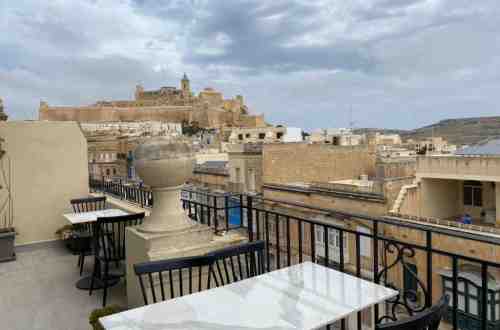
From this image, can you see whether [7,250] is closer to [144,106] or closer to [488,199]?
[488,199]

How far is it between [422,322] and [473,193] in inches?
830

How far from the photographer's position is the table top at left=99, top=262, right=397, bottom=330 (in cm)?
178

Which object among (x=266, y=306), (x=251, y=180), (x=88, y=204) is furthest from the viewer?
(x=251, y=180)

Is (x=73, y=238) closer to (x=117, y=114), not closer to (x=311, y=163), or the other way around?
(x=311, y=163)

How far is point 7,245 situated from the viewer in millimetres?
5234

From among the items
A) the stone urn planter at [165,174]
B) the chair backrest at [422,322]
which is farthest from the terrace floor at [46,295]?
the chair backrest at [422,322]

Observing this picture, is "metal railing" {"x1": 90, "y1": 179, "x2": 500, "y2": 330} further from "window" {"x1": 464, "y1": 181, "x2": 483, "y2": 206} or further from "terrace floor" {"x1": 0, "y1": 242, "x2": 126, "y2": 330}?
"window" {"x1": 464, "y1": 181, "x2": 483, "y2": 206}

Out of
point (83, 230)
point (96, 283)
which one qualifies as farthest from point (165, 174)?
point (83, 230)

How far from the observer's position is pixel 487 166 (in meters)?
17.0

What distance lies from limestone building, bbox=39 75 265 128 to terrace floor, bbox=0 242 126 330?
8300 centimetres

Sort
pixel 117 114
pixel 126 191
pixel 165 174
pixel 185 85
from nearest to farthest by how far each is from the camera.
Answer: pixel 165 174 → pixel 126 191 → pixel 117 114 → pixel 185 85

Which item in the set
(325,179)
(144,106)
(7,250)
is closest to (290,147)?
(325,179)

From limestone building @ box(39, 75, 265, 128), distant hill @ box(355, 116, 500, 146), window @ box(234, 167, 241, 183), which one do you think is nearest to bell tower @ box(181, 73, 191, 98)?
limestone building @ box(39, 75, 265, 128)

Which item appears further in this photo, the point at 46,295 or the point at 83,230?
the point at 83,230
